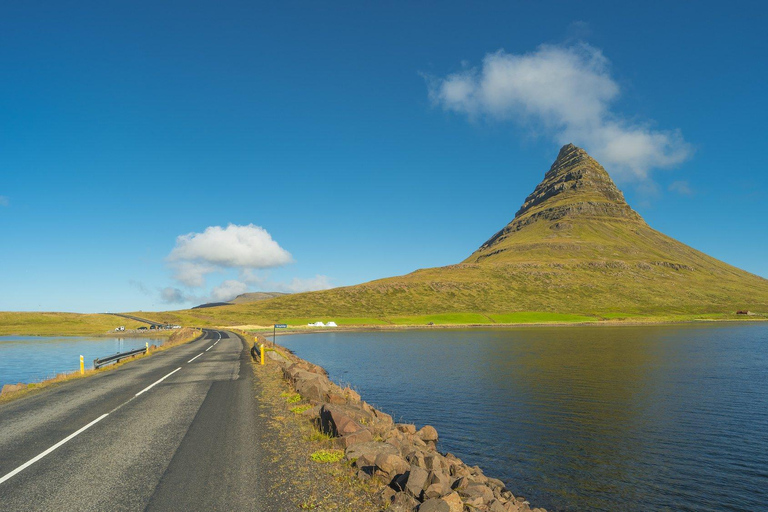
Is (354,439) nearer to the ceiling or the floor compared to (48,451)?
nearer to the ceiling

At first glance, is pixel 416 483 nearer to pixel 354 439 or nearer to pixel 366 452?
pixel 366 452

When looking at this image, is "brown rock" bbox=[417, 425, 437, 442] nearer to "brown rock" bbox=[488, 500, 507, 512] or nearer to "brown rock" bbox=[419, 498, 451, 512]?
"brown rock" bbox=[488, 500, 507, 512]

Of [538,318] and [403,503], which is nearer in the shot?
[403,503]

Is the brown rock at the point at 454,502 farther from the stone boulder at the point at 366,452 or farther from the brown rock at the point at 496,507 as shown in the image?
the stone boulder at the point at 366,452

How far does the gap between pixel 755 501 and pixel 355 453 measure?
14.8 m

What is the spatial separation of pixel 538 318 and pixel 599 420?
118 meters

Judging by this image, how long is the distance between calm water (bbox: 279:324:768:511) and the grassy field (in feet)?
346

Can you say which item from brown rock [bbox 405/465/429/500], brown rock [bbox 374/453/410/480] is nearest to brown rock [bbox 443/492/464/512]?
brown rock [bbox 405/465/429/500]

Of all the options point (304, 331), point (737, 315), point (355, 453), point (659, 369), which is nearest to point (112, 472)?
point (355, 453)

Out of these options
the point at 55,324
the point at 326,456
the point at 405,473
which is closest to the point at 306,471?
the point at 326,456

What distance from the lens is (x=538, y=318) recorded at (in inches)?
5315

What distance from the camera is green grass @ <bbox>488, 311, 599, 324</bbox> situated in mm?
131325

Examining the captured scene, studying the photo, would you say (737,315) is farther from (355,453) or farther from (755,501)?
(355,453)

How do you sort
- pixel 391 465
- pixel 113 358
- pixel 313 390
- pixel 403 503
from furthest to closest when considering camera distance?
1. pixel 113 358
2. pixel 313 390
3. pixel 391 465
4. pixel 403 503
